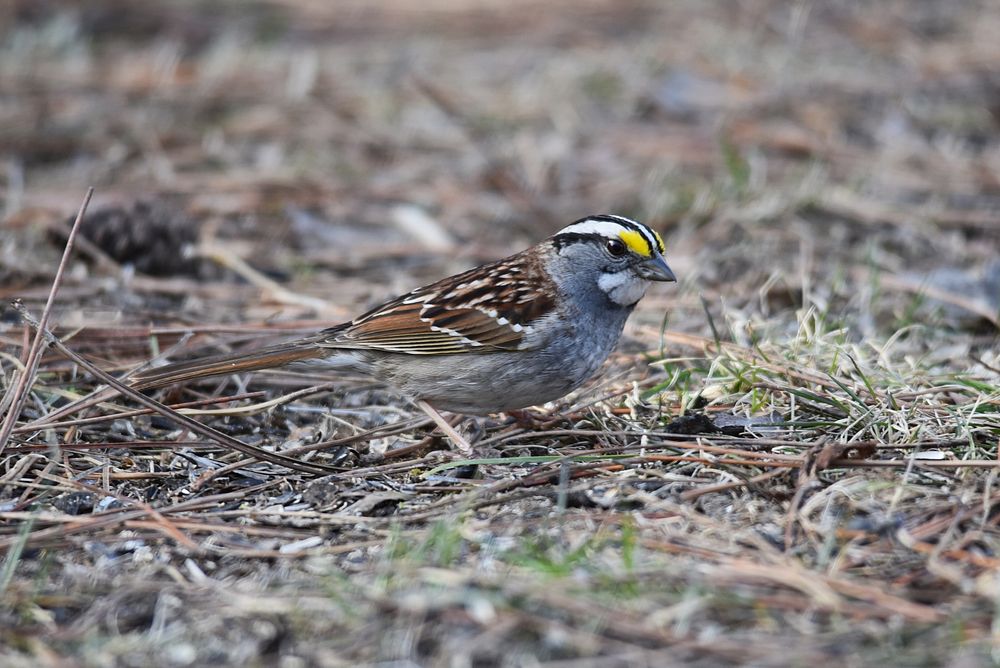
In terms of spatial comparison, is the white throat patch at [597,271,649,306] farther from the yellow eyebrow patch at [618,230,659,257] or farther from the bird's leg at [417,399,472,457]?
the bird's leg at [417,399,472,457]

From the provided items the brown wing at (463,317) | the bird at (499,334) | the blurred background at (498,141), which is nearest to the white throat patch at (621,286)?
the bird at (499,334)

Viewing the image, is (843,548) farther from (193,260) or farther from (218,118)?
Answer: (218,118)

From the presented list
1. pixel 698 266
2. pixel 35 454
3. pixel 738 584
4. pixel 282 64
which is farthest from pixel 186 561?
pixel 282 64

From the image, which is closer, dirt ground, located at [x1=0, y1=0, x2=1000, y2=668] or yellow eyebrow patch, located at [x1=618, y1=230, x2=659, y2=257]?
dirt ground, located at [x1=0, y1=0, x2=1000, y2=668]

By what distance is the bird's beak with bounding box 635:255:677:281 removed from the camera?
181 inches

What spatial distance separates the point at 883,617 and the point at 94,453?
2.68 m

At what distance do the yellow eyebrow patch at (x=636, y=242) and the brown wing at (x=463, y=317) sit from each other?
34 centimetres

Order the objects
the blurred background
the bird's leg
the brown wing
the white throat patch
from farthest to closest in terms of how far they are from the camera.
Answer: the blurred background
the white throat patch
the brown wing
the bird's leg

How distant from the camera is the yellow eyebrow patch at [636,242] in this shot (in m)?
4.61

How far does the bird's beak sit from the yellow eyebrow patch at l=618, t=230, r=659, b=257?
33mm

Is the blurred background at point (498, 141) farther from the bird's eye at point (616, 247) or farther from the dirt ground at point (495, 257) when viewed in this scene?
the bird's eye at point (616, 247)

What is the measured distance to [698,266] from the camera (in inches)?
246

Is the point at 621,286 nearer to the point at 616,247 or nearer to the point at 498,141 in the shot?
the point at 616,247

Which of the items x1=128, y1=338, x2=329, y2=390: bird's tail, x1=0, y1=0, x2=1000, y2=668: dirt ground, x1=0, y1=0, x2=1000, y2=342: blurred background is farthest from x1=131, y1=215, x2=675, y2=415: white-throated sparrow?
x1=0, y1=0, x2=1000, y2=342: blurred background
